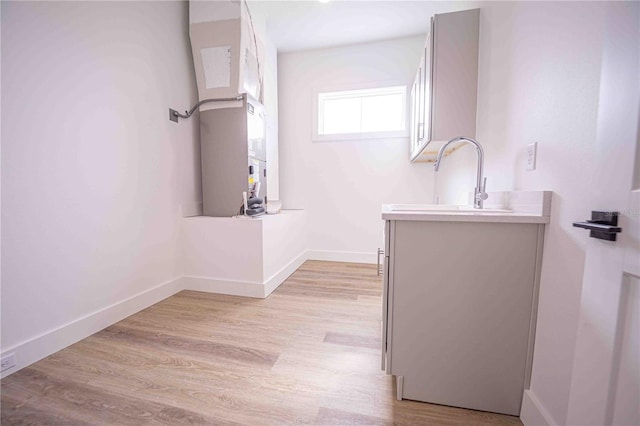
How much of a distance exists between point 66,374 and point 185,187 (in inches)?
62.3

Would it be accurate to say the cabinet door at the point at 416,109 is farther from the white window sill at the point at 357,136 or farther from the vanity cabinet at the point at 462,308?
the vanity cabinet at the point at 462,308

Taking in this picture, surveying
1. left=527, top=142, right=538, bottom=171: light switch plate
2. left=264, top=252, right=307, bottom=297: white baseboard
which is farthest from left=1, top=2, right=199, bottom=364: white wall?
left=527, top=142, right=538, bottom=171: light switch plate

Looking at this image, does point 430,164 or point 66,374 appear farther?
point 430,164

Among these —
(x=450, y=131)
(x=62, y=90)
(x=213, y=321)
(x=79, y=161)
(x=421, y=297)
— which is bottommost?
(x=213, y=321)

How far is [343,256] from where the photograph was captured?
3.37m

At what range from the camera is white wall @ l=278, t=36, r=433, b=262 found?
3.10 meters

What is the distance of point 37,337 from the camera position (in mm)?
1358

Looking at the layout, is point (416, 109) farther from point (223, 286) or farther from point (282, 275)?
point (223, 286)

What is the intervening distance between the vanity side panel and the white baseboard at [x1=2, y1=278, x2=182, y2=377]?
6.23 ft

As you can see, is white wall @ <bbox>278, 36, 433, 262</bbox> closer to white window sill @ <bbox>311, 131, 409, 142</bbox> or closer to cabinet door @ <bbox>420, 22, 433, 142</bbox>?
white window sill @ <bbox>311, 131, 409, 142</bbox>

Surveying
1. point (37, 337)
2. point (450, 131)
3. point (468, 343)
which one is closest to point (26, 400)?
point (37, 337)

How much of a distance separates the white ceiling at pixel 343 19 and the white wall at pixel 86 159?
983mm

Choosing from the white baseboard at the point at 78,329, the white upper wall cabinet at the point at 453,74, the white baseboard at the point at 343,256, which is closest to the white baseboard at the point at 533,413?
the white upper wall cabinet at the point at 453,74

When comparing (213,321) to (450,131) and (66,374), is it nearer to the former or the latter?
(66,374)
